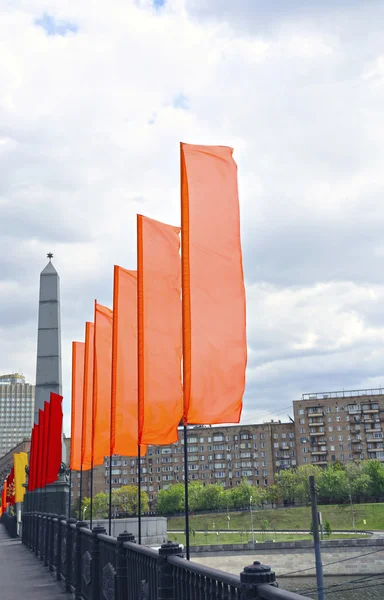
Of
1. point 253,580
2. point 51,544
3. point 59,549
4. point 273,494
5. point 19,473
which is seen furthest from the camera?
point 273,494

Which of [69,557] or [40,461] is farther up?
[40,461]

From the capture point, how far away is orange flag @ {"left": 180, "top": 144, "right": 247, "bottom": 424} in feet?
32.4

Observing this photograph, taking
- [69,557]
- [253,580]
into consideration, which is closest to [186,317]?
[69,557]

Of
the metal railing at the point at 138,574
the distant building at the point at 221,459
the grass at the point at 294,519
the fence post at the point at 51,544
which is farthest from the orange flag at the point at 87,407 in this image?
the distant building at the point at 221,459

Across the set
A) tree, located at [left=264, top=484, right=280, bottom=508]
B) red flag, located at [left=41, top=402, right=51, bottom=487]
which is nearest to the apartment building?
tree, located at [left=264, top=484, right=280, bottom=508]

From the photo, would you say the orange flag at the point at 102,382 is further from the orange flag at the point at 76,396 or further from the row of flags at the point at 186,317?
the orange flag at the point at 76,396

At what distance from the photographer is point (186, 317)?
1005cm

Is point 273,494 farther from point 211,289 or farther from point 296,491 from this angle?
point 211,289

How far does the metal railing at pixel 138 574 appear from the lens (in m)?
3.83

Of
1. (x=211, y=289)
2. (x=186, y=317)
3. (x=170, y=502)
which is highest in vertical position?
(x=211, y=289)

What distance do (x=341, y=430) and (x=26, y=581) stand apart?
387 feet

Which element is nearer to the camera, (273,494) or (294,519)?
(294,519)

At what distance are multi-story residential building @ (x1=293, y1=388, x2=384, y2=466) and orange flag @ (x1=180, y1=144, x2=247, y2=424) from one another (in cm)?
12027

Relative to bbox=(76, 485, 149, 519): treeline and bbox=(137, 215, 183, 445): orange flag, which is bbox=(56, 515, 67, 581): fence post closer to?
bbox=(137, 215, 183, 445): orange flag
